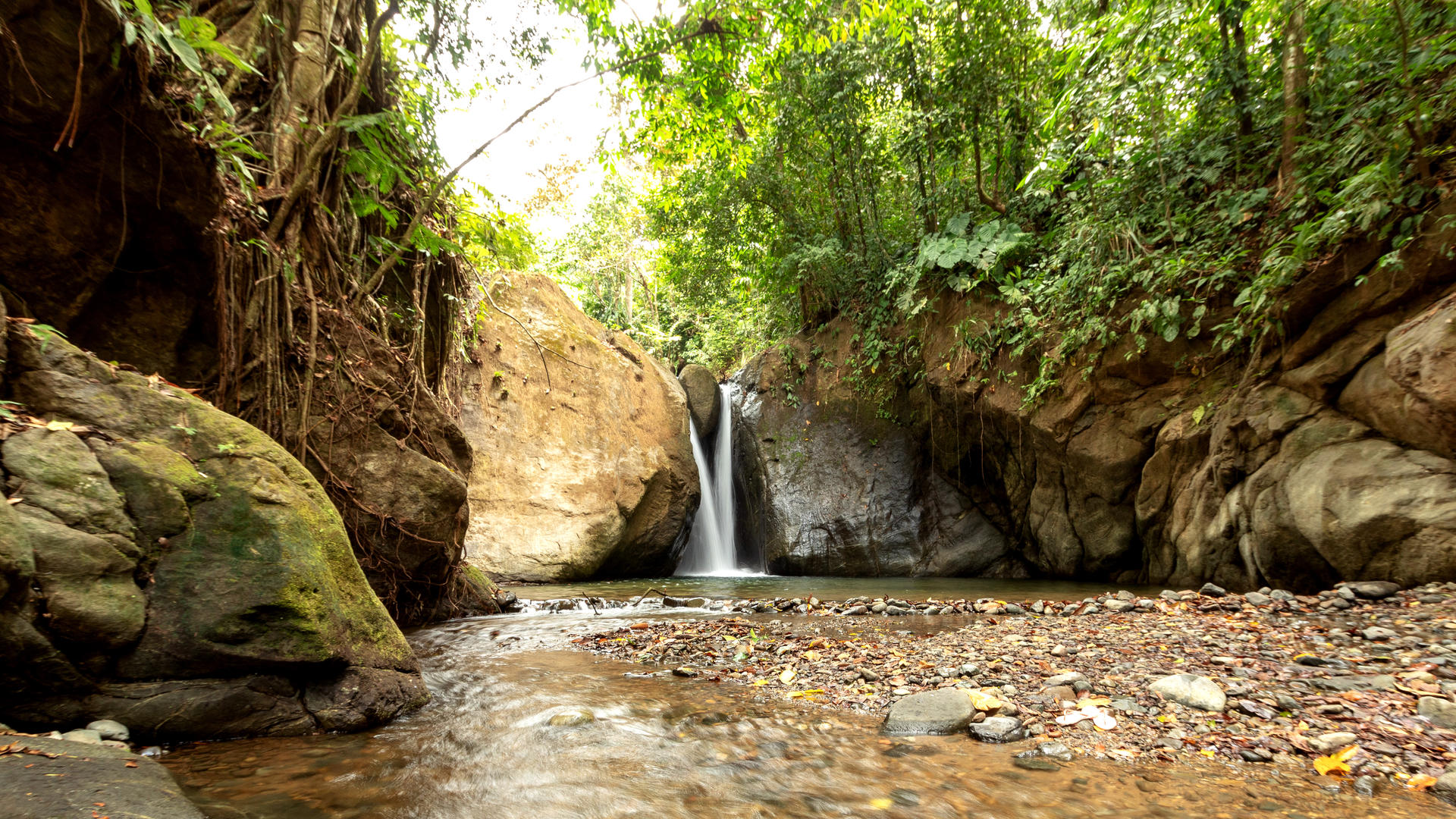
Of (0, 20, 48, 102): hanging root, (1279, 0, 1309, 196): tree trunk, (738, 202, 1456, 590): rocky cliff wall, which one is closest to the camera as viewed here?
(0, 20, 48, 102): hanging root

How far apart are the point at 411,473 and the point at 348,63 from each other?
287cm

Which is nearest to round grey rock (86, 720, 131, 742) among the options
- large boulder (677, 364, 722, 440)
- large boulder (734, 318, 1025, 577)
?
large boulder (734, 318, 1025, 577)

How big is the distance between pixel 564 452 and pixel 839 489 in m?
4.70

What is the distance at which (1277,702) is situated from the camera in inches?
104

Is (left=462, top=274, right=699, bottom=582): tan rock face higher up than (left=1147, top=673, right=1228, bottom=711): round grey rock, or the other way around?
(left=462, top=274, right=699, bottom=582): tan rock face

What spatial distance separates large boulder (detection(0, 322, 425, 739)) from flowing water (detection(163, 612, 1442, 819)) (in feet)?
0.83

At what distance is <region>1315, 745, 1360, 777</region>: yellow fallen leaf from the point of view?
82.8 inches

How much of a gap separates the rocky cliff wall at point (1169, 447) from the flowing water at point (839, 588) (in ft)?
2.33

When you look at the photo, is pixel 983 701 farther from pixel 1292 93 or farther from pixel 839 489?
pixel 839 489

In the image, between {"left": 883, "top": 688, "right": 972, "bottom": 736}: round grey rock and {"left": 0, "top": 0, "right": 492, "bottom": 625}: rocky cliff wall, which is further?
{"left": 0, "top": 0, "right": 492, "bottom": 625}: rocky cliff wall

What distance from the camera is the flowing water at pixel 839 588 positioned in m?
7.06

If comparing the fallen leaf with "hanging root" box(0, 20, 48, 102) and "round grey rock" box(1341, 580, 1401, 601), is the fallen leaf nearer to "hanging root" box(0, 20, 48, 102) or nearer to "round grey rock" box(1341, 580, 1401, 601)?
"round grey rock" box(1341, 580, 1401, 601)

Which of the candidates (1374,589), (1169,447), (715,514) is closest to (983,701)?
(1374,589)

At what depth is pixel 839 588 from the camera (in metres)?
8.30
